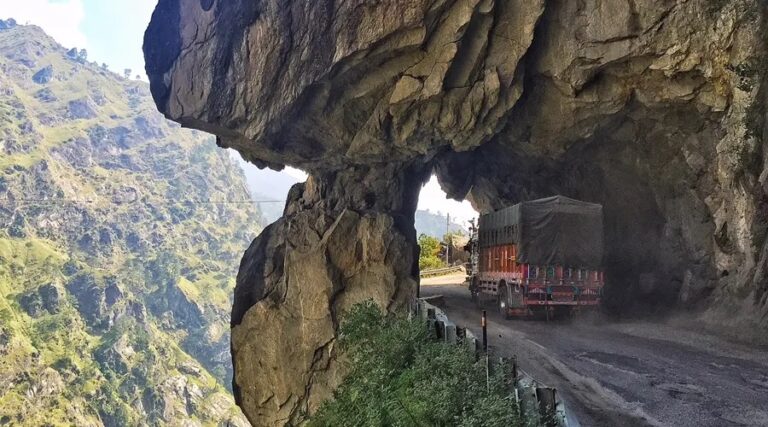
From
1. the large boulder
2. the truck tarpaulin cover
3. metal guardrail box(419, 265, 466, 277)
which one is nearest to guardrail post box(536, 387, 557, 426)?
the truck tarpaulin cover

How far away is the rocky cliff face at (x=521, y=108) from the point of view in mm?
17281

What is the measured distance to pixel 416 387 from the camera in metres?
10.4

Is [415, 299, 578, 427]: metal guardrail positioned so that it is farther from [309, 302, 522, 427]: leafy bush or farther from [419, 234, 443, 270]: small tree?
[419, 234, 443, 270]: small tree

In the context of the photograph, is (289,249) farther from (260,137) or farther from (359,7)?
(359,7)

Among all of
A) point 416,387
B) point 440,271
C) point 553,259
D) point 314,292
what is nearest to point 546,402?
point 416,387

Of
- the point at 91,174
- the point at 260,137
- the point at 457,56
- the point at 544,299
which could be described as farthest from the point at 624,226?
the point at 91,174

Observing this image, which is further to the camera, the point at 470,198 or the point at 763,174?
the point at 470,198

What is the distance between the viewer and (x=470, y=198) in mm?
39531

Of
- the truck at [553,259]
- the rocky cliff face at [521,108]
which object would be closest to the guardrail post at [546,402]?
the rocky cliff face at [521,108]

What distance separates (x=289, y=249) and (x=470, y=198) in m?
17.1

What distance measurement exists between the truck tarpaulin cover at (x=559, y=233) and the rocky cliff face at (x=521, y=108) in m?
4.14

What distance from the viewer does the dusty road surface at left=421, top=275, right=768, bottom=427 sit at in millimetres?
8788

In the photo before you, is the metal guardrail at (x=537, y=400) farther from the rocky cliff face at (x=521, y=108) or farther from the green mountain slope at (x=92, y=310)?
the green mountain slope at (x=92, y=310)

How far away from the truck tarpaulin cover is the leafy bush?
5904 millimetres
